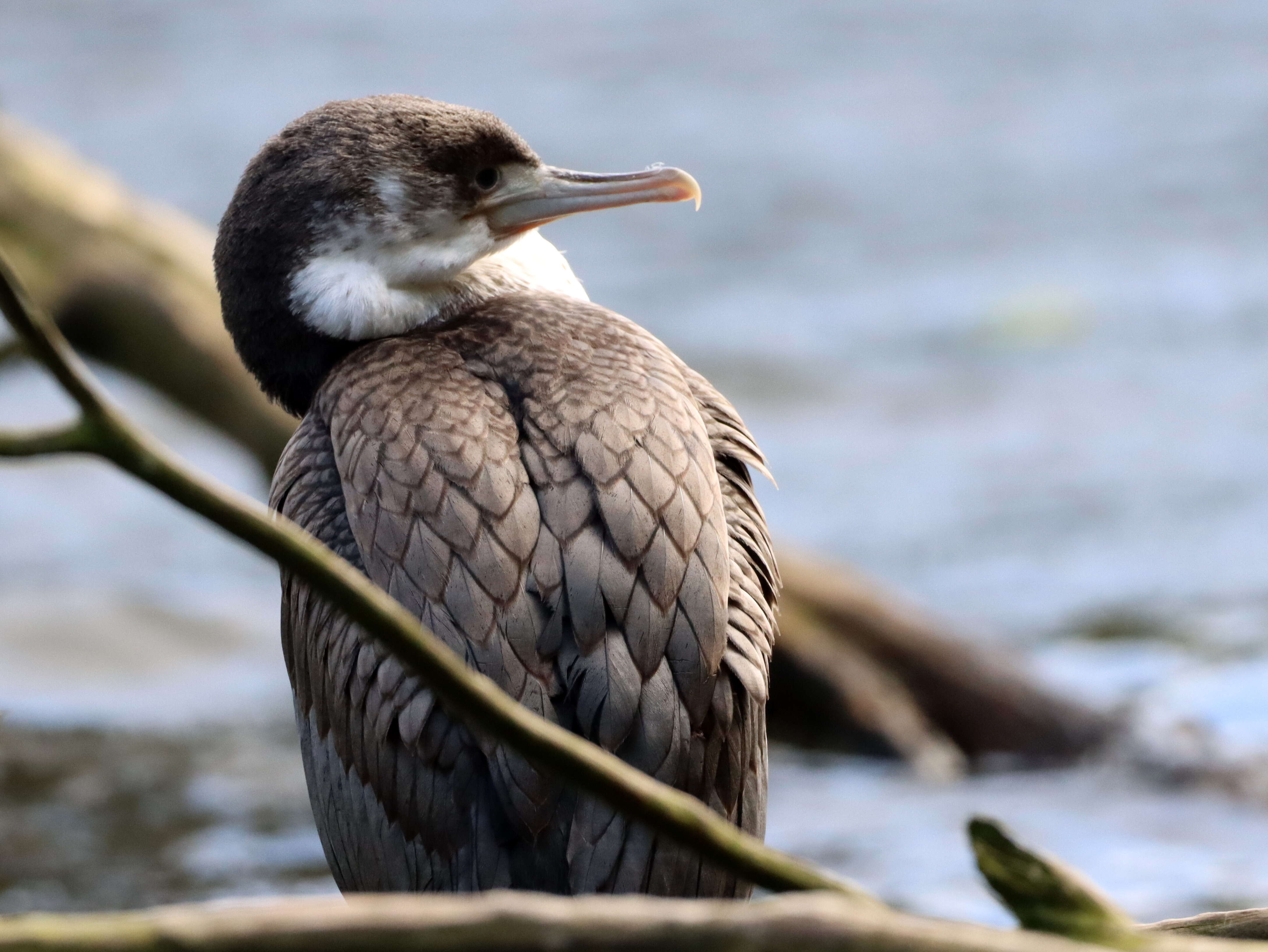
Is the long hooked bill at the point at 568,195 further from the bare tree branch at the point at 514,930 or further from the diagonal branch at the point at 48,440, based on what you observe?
the bare tree branch at the point at 514,930

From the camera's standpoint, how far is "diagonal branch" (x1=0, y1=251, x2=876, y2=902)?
142 centimetres

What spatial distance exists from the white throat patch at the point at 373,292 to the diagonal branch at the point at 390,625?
2.12 meters

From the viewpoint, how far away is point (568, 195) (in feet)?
12.5

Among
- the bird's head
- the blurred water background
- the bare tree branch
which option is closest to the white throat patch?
the bird's head

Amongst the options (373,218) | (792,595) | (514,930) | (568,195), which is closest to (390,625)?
(514,930)

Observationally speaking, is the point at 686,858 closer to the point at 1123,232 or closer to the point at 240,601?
the point at 240,601

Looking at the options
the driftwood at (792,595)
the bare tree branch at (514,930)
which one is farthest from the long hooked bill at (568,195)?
the driftwood at (792,595)

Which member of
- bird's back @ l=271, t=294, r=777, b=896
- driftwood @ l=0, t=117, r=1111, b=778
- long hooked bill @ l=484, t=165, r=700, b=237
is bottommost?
bird's back @ l=271, t=294, r=777, b=896

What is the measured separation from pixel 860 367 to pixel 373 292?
9667mm

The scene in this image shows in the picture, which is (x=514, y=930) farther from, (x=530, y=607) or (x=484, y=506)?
(x=484, y=506)

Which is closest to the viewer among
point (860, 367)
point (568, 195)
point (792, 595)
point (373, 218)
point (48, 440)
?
point (48, 440)

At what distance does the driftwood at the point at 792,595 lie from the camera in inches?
298

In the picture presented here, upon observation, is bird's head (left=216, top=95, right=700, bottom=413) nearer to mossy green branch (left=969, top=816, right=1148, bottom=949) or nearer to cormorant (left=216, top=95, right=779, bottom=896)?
cormorant (left=216, top=95, right=779, bottom=896)

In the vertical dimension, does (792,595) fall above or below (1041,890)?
above
